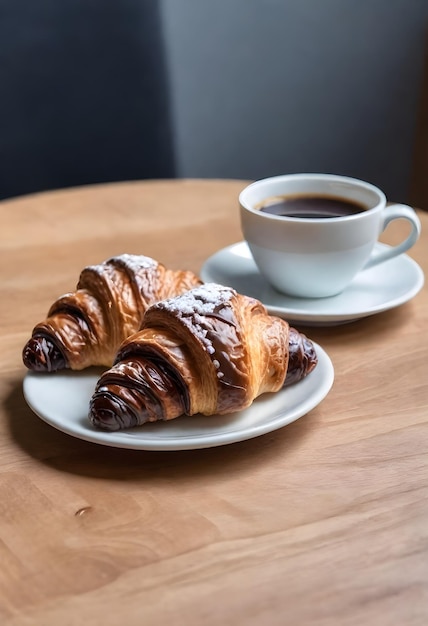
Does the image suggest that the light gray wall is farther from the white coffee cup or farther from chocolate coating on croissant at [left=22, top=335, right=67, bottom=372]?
chocolate coating on croissant at [left=22, top=335, right=67, bottom=372]

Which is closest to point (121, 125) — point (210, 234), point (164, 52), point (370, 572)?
point (164, 52)

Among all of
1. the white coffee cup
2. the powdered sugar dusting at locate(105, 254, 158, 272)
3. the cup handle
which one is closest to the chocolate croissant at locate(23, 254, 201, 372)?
the powdered sugar dusting at locate(105, 254, 158, 272)

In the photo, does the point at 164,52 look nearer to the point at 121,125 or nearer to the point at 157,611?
the point at 121,125

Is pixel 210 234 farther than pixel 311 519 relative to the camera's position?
Yes

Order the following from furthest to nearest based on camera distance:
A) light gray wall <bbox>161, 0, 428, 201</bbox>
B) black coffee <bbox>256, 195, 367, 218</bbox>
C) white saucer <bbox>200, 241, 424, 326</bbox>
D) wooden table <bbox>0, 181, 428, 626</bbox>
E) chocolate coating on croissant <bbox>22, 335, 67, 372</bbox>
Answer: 1. light gray wall <bbox>161, 0, 428, 201</bbox>
2. black coffee <bbox>256, 195, 367, 218</bbox>
3. white saucer <bbox>200, 241, 424, 326</bbox>
4. chocolate coating on croissant <bbox>22, 335, 67, 372</bbox>
5. wooden table <bbox>0, 181, 428, 626</bbox>

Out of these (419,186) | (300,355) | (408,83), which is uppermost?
(300,355)

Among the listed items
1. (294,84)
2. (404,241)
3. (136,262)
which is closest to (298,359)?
(136,262)

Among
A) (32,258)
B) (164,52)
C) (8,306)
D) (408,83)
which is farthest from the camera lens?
(408,83)
